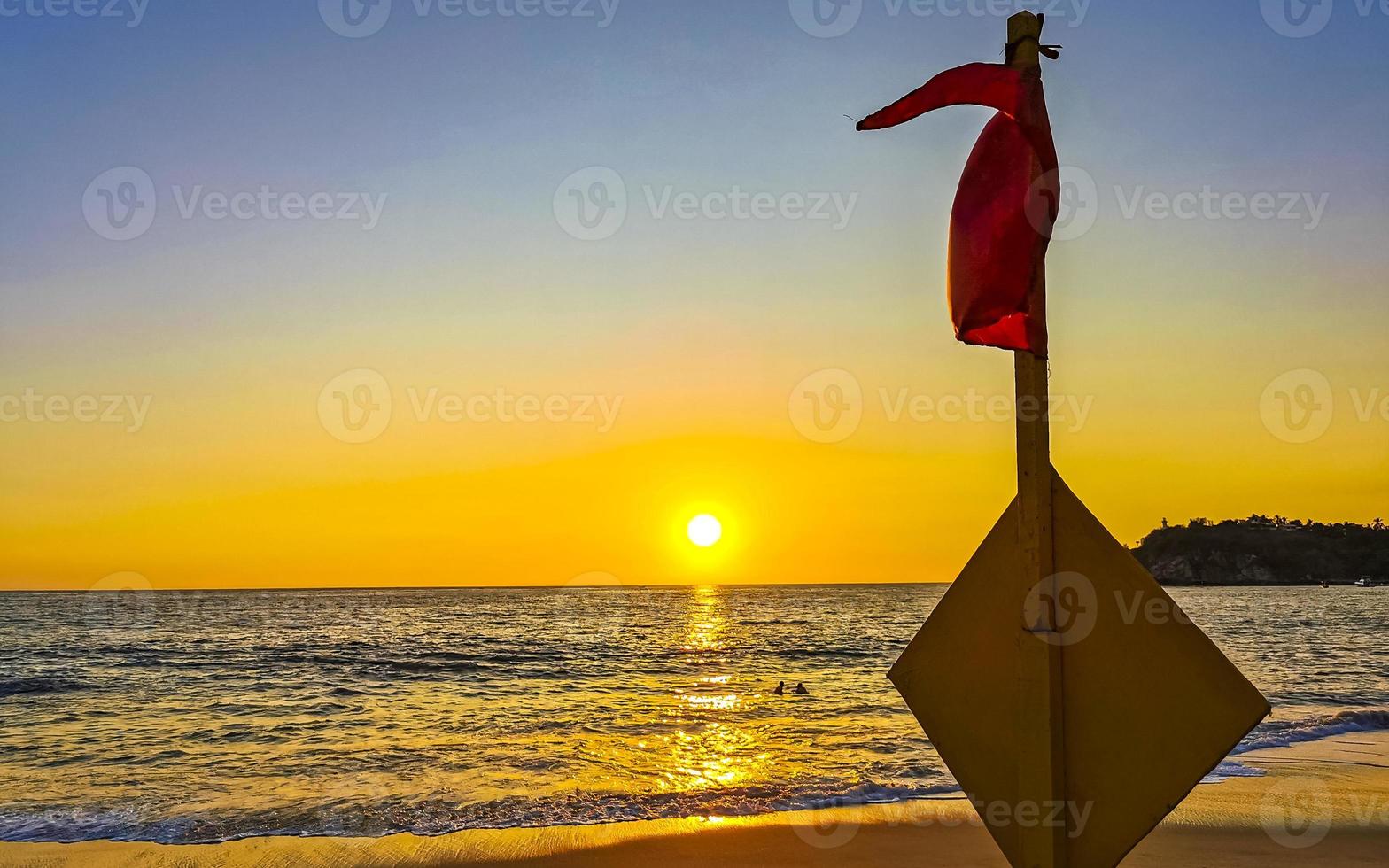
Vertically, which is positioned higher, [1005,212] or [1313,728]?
[1005,212]

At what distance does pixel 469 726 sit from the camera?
849 inches

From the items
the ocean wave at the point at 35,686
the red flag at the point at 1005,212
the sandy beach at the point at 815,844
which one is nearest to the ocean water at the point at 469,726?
the ocean wave at the point at 35,686

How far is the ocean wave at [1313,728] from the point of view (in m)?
17.5

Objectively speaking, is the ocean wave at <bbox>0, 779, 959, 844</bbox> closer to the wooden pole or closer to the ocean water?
the ocean water

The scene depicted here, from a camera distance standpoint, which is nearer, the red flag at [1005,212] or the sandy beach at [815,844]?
the red flag at [1005,212]

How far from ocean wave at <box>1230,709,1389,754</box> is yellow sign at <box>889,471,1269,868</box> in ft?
53.0

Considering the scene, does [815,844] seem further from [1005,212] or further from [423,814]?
[1005,212]

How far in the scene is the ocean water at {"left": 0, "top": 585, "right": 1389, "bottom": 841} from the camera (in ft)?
43.0

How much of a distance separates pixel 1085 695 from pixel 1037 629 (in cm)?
22

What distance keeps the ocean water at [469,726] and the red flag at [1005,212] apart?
419 inches

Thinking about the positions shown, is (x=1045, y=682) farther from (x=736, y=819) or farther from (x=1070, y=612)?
(x=736, y=819)

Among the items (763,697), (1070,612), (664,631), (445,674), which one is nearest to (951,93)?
(1070,612)

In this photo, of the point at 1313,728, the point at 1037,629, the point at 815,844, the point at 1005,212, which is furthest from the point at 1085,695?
the point at 1313,728

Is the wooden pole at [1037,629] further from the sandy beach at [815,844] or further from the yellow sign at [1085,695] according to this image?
the sandy beach at [815,844]
